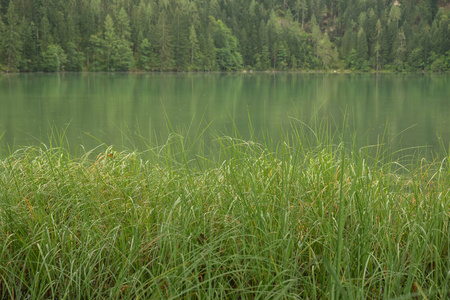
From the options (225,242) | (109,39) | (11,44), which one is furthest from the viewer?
(109,39)

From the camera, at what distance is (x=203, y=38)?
90.3 meters

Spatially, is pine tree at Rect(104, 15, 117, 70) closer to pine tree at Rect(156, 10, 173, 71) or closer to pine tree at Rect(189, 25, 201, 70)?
pine tree at Rect(156, 10, 173, 71)

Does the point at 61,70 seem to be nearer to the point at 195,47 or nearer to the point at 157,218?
the point at 195,47

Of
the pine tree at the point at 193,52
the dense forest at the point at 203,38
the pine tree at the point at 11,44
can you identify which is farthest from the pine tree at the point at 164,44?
the pine tree at the point at 11,44

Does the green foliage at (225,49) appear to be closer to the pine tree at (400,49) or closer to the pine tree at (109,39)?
the pine tree at (109,39)

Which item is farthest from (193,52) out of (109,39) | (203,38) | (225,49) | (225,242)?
(225,242)

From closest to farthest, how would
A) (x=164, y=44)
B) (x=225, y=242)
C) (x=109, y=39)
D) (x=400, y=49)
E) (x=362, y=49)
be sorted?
(x=225, y=242), (x=109, y=39), (x=164, y=44), (x=400, y=49), (x=362, y=49)

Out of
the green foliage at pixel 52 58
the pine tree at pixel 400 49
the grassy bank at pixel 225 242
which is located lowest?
the grassy bank at pixel 225 242

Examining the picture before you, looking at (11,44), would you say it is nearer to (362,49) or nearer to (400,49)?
(362,49)

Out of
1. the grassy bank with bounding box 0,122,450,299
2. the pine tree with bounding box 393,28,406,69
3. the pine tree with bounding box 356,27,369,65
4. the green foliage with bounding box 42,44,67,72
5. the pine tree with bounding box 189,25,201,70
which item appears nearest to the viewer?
the grassy bank with bounding box 0,122,450,299

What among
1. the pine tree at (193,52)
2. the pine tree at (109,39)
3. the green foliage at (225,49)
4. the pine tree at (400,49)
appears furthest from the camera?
the pine tree at (400,49)

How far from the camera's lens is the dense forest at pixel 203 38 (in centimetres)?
6962

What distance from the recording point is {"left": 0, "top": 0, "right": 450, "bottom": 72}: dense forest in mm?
69625

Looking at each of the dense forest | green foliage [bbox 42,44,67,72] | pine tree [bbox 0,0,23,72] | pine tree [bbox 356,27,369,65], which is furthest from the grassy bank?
pine tree [bbox 356,27,369,65]
